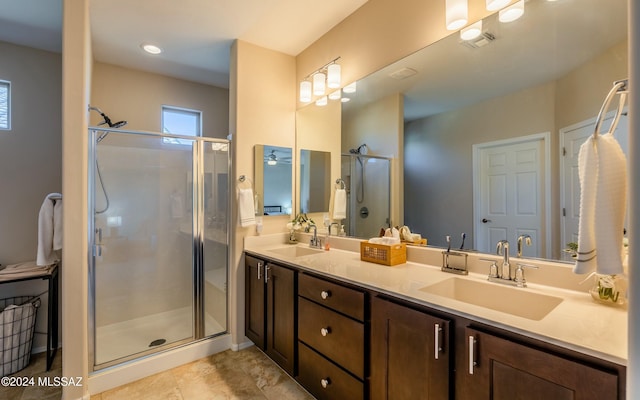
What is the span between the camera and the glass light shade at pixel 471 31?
1559 mm

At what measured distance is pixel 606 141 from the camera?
93cm

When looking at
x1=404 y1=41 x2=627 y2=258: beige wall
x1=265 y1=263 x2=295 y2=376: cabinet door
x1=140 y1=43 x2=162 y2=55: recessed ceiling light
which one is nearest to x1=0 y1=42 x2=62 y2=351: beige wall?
x1=140 y1=43 x2=162 y2=55: recessed ceiling light

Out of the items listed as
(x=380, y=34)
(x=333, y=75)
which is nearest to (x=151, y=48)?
(x=333, y=75)

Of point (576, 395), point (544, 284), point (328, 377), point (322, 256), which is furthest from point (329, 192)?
point (576, 395)

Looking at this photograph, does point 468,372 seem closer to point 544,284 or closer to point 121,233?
point 544,284

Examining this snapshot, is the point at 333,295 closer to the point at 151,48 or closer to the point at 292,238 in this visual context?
the point at 292,238

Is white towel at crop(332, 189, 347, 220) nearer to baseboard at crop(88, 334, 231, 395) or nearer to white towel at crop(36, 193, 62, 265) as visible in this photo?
baseboard at crop(88, 334, 231, 395)

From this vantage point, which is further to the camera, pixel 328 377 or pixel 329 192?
pixel 329 192

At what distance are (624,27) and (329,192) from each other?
76.9 inches

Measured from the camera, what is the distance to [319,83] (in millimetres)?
2547

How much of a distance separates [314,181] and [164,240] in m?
1.50

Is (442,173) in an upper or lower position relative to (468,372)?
upper

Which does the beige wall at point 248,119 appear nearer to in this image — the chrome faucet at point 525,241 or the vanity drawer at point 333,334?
the vanity drawer at point 333,334

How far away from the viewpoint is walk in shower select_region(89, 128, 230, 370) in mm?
2426
